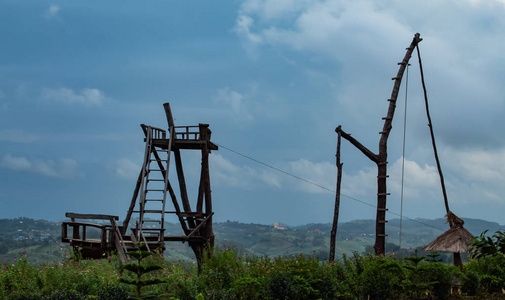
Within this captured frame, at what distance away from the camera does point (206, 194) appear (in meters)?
18.4

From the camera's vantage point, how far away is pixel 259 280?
9.38m

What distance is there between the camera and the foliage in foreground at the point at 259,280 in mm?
9039

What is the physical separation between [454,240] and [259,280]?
619cm

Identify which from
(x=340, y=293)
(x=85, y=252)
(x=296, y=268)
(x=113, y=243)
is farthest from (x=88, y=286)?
(x=85, y=252)

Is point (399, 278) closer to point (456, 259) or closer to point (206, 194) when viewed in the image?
point (456, 259)

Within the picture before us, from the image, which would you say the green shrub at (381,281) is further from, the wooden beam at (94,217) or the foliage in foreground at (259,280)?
the wooden beam at (94,217)

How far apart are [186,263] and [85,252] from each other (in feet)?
24.2

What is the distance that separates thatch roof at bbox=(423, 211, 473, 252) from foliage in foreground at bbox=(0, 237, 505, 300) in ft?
4.97

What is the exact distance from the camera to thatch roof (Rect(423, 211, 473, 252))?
12.8 metres

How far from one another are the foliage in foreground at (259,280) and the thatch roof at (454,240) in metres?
1.51

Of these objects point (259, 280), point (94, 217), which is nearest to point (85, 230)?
point (94, 217)

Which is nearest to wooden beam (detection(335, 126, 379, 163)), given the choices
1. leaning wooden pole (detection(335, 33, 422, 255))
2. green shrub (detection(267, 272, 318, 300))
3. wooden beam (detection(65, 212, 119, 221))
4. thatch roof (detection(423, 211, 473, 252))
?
leaning wooden pole (detection(335, 33, 422, 255))

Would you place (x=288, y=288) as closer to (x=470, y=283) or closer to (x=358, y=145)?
(x=470, y=283)

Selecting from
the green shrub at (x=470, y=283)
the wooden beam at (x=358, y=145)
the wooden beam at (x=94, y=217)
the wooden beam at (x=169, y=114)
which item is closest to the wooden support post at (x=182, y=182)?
the wooden beam at (x=169, y=114)
